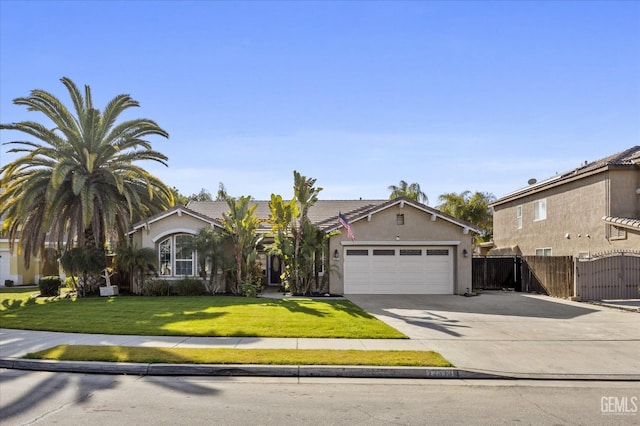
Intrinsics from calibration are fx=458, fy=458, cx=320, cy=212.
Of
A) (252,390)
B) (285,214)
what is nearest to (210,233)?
(285,214)

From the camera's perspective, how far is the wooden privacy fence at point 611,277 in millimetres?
18297

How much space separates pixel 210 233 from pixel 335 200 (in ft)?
37.3

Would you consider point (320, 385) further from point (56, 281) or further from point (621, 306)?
point (56, 281)

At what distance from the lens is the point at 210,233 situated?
66.4 feet

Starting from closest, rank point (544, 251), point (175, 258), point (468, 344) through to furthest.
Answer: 1. point (468, 344)
2. point (175, 258)
3. point (544, 251)

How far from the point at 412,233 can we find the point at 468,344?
1117cm

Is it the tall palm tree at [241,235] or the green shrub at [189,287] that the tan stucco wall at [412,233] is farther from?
the green shrub at [189,287]

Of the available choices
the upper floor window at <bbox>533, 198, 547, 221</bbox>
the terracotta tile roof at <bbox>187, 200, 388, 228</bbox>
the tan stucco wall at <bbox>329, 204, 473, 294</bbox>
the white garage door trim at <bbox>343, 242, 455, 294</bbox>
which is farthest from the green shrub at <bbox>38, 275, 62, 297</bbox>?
the upper floor window at <bbox>533, 198, 547, 221</bbox>

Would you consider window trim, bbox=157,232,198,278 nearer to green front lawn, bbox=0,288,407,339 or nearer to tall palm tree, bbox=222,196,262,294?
tall palm tree, bbox=222,196,262,294

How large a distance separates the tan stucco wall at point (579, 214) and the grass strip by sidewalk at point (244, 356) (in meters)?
15.3

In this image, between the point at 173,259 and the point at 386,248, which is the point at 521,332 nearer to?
the point at 386,248

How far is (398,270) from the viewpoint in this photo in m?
20.9

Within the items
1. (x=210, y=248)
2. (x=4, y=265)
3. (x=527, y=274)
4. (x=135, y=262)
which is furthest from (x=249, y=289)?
(x=4, y=265)

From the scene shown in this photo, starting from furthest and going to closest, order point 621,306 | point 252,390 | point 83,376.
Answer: point 621,306 < point 83,376 < point 252,390
